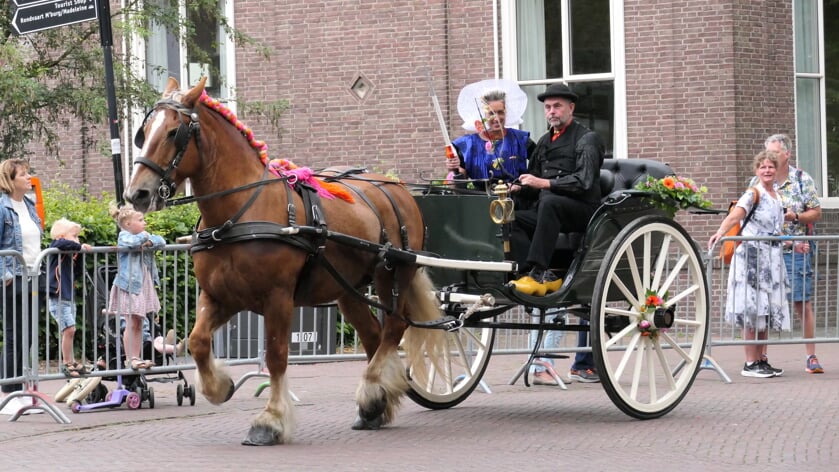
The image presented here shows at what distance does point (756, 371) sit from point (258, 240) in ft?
18.6

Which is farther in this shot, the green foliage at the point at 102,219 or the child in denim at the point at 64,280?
the green foliage at the point at 102,219

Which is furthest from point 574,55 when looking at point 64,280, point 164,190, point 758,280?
point 164,190

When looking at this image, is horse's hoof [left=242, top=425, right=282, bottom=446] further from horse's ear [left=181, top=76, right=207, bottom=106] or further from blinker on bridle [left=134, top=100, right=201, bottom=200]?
horse's ear [left=181, top=76, right=207, bottom=106]

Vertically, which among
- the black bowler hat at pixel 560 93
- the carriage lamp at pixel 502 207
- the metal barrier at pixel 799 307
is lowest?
the metal barrier at pixel 799 307

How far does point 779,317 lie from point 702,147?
4653mm

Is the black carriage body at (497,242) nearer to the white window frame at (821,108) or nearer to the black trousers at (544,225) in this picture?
the black trousers at (544,225)

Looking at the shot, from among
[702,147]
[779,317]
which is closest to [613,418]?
[779,317]

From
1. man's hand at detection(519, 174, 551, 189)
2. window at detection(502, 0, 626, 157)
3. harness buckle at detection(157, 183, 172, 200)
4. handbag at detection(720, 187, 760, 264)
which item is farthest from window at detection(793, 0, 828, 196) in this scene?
harness buckle at detection(157, 183, 172, 200)

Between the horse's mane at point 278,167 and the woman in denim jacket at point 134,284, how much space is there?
6.80 feet

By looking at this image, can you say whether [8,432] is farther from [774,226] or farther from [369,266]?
[774,226]

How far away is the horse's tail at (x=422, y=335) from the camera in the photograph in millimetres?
8156

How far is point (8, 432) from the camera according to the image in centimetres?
822

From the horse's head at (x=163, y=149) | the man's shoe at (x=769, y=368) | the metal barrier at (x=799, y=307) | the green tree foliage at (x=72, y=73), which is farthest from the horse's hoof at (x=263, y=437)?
the green tree foliage at (x=72, y=73)

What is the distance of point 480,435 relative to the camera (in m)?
7.73
